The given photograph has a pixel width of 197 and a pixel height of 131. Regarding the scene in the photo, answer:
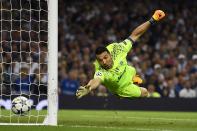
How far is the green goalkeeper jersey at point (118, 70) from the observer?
45.0 ft

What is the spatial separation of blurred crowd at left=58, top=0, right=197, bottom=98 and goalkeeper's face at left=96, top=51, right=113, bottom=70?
7.96 metres

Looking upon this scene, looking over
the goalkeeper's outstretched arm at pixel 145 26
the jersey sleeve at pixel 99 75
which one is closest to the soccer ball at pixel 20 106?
the jersey sleeve at pixel 99 75

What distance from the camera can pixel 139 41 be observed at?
85.3 ft

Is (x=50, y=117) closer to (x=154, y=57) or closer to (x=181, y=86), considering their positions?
(x=181, y=86)

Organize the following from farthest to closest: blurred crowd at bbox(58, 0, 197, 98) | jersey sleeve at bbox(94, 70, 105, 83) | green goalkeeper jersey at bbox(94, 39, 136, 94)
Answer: blurred crowd at bbox(58, 0, 197, 98), green goalkeeper jersey at bbox(94, 39, 136, 94), jersey sleeve at bbox(94, 70, 105, 83)

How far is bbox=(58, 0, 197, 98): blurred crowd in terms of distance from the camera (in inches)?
881

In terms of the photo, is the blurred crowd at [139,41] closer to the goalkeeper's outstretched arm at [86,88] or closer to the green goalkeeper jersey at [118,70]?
the green goalkeeper jersey at [118,70]

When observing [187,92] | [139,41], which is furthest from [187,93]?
[139,41]

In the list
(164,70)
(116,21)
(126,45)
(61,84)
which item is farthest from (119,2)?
(126,45)

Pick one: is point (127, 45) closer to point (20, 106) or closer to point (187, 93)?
point (20, 106)

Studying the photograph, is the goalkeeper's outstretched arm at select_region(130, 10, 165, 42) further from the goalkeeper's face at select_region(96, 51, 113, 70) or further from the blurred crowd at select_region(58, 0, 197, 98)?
the blurred crowd at select_region(58, 0, 197, 98)

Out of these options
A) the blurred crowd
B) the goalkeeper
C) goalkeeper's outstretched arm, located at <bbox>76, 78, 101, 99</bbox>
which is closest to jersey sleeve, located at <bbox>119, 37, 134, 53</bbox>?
the goalkeeper

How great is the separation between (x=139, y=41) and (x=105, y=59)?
12.7 m

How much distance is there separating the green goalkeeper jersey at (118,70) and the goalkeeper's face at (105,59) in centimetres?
11
